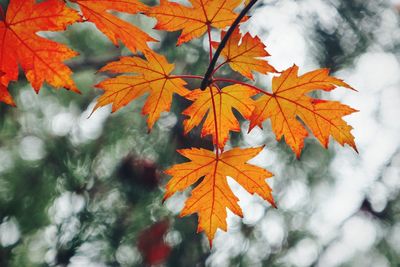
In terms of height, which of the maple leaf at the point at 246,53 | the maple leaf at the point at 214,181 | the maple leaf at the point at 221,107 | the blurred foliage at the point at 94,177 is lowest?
the blurred foliage at the point at 94,177

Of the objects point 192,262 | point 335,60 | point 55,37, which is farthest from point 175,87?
point 335,60

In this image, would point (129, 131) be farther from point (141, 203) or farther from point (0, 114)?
point (0, 114)

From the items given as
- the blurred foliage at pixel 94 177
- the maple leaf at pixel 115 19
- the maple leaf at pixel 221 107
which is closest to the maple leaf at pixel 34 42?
the maple leaf at pixel 115 19

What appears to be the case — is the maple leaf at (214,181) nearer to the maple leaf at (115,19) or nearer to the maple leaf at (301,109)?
the maple leaf at (301,109)

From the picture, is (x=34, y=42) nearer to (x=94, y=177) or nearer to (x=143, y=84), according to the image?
(x=143, y=84)

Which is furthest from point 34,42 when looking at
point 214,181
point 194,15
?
point 214,181
